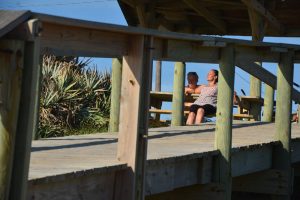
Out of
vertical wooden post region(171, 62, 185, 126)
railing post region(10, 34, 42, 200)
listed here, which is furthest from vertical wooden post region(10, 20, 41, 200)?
vertical wooden post region(171, 62, 185, 126)

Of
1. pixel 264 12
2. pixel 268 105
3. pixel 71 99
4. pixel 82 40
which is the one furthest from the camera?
pixel 71 99

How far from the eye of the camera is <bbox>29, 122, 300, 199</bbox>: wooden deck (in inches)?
176

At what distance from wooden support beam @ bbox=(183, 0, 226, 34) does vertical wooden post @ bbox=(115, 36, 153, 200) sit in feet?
21.9

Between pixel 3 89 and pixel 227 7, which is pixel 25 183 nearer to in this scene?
pixel 3 89

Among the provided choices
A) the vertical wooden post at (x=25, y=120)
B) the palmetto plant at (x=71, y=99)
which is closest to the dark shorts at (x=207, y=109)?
the palmetto plant at (x=71, y=99)

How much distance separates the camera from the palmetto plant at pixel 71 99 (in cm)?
1442

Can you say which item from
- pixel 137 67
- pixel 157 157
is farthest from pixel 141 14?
pixel 137 67

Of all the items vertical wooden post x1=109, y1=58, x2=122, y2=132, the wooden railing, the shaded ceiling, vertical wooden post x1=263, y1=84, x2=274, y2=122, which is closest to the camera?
the wooden railing

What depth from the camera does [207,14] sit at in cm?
1200

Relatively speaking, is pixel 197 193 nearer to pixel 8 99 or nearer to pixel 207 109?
pixel 8 99

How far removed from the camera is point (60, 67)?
16297 mm

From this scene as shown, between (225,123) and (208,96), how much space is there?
5.25 meters

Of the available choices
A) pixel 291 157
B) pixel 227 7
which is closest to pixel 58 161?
pixel 291 157

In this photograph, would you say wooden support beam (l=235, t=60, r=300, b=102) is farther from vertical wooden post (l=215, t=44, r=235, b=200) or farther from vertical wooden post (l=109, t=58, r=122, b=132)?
vertical wooden post (l=109, t=58, r=122, b=132)
